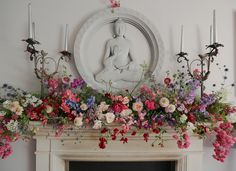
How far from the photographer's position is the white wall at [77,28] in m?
1.89

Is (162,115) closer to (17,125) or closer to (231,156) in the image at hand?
(231,156)

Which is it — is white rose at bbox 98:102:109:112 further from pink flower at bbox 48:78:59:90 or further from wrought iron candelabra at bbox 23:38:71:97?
wrought iron candelabra at bbox 23:38:71:97

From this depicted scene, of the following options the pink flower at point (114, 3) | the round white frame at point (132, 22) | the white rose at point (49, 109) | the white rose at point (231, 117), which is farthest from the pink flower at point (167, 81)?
the white rose at point (49, 109)

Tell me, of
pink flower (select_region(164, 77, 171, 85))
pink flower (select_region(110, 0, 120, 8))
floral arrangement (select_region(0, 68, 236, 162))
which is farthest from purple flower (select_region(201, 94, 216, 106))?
pink flower (select_region(110, 0, 120, 8))

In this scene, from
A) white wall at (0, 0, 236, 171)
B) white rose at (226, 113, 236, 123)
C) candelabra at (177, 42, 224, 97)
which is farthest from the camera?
white wall at (0, 0, 236, 171)

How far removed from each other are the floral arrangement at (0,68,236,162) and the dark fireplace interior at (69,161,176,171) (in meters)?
0.36

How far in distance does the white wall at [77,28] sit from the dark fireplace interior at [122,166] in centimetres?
32

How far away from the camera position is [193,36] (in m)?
1.97

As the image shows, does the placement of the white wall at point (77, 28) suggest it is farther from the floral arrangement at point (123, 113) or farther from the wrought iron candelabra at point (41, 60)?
the floral arrangement at point (123, 113)

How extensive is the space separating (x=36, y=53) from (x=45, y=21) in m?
0.28

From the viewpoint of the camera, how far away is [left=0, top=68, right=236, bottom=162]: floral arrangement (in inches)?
62.6

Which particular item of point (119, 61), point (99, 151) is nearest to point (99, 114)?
point (99, 151)

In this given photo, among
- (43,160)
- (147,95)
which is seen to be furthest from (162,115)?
(43,160)

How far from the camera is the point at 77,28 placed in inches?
75.8
